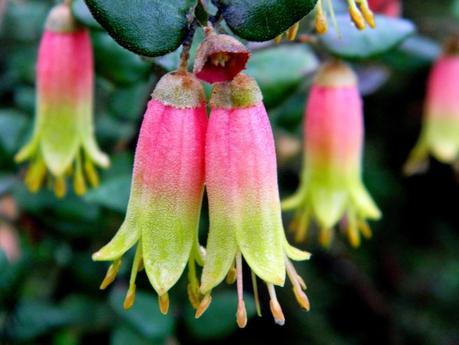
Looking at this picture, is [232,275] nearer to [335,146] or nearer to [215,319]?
[335,146]

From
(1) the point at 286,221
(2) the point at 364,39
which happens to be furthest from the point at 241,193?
(1) the point at 286,221

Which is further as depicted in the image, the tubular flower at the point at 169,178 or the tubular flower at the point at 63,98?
the tubular flower at the point at 63,98

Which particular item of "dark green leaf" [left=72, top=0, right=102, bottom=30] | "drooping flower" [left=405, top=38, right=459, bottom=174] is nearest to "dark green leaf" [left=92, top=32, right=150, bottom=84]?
"dark green leaf" [left=72, top=0, right=102, bottom=30]

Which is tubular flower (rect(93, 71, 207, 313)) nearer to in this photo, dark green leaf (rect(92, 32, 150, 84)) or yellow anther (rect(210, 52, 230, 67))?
yellow anther (rect(210, 52, 230, 67))

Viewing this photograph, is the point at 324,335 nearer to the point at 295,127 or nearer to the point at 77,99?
the point at 295,127

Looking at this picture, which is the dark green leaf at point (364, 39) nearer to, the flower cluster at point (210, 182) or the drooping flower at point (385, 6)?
the drooping flower at point (385, 6)

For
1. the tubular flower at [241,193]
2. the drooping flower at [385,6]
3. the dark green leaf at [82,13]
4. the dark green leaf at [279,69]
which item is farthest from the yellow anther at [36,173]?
the drooping flower at [385,6]
